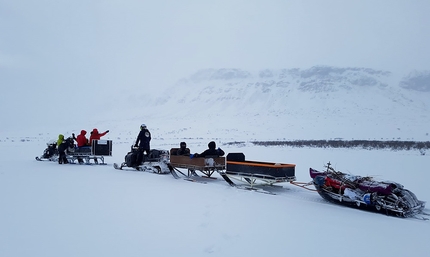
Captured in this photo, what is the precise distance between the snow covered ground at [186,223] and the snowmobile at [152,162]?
2.76 m

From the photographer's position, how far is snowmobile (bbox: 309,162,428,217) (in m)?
6.95

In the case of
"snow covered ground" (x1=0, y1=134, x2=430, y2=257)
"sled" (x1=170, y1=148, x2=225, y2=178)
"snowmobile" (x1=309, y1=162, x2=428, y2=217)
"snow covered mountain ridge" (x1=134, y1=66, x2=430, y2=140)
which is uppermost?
"snow covered mountain ridge" (x1=134, y1=66, x2=430, y2=140)

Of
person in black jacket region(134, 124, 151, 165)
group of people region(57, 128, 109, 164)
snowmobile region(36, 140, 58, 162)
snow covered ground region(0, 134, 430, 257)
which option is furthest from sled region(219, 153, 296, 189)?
snowmobile region(36, 140, 58, 162)

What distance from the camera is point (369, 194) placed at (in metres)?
7.29

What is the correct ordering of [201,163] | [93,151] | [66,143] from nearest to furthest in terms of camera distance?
[201,163] → [93,151] → [66,143]

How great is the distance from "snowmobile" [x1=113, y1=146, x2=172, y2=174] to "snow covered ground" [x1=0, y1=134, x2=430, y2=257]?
109 inches

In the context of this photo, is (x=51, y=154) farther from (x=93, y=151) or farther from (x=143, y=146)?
(x=143, y=146)

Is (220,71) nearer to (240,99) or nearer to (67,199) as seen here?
(240,99)

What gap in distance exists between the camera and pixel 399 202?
6.93 m

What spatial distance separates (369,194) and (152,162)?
7996 millimetres

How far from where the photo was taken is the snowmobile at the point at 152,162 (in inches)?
496

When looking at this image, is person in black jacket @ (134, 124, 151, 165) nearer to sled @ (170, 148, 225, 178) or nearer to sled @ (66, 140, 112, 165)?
sled @ (170, 148, 225, 178)

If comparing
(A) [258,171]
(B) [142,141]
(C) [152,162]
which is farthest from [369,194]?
(B) [142,141]

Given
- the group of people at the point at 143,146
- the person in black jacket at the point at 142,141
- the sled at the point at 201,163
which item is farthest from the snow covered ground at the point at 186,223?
the person in black jacket at the point at 142,141
